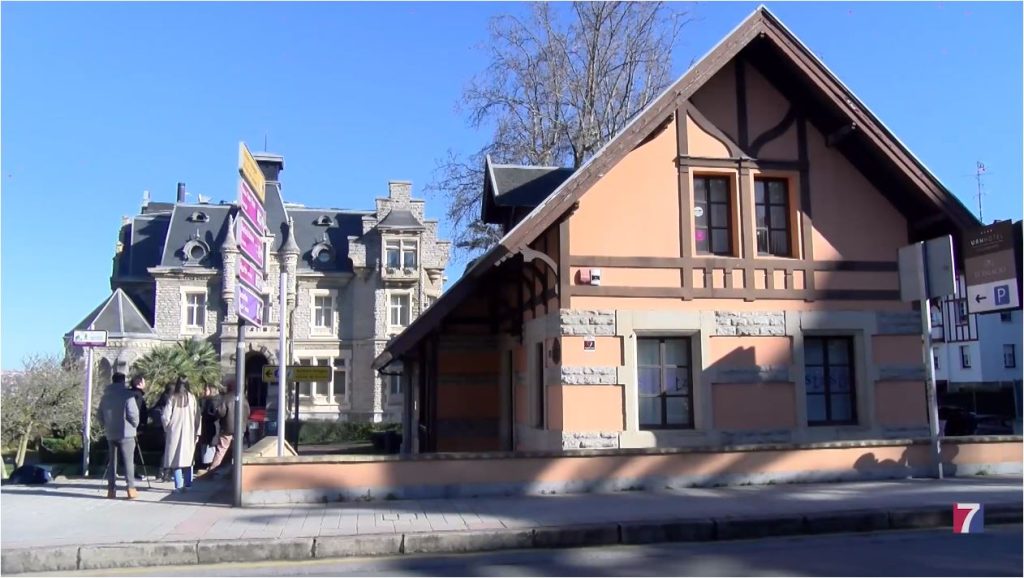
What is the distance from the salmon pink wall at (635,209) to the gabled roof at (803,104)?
0.47m

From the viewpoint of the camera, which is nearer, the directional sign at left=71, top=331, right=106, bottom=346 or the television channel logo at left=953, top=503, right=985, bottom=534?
the television channel logo at left=953, top=503, right=985, bottom=534

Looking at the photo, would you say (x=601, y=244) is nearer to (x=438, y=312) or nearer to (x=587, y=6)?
(x=438, y=312)

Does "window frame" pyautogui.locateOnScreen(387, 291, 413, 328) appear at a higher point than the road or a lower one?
higher

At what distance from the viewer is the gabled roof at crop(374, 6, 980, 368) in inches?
465

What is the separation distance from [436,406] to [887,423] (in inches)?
326

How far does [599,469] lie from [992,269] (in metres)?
6.62

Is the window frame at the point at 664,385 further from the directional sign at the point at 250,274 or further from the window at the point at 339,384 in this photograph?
the window at the point at 339,384

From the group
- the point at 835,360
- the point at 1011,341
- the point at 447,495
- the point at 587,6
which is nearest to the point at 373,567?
the point at 447,495

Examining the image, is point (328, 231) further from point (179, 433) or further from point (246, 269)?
point (246, 269)

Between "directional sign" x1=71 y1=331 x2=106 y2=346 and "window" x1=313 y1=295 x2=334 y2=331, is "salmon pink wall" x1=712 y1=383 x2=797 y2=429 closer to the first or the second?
"directional sign" x1=71 y1=331 x2=106 y2=346

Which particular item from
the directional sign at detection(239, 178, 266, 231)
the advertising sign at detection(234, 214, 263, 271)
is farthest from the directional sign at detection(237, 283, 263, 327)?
the directional sign at detection(239, 178, 266, 231)

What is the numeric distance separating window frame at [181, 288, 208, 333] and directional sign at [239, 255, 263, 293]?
114 feet

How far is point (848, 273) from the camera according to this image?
43.1 ft

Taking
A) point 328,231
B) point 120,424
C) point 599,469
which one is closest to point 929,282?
point 599,469
